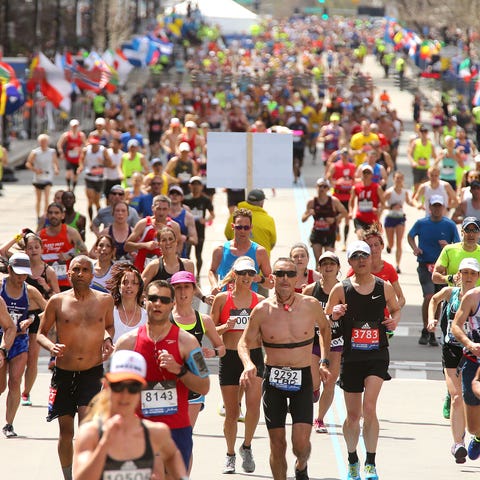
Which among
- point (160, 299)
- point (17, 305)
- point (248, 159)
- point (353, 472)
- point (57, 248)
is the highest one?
point (160, 299)

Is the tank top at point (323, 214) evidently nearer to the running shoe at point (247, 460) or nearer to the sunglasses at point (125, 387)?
the running shoe at point (247, 460)

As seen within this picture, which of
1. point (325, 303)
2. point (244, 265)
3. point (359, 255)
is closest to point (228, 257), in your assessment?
point (325, 303)

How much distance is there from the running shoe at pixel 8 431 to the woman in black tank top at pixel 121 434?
17.8 feet

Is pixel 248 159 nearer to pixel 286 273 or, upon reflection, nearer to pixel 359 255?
pixel 359 255

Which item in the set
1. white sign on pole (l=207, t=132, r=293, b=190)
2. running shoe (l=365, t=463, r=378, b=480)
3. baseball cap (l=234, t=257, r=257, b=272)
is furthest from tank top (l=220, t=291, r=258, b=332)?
white sign on pole (l=207, t=132, r=293, b=190)

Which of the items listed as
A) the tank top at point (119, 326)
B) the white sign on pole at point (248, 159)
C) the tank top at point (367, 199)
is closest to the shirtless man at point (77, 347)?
the tank top at point (119, 326)

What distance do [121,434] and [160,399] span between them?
1998 mm

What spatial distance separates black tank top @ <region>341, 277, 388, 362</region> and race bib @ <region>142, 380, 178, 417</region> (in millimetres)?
2571

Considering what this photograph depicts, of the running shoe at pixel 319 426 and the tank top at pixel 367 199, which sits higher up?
the tank top at pixel 367 199

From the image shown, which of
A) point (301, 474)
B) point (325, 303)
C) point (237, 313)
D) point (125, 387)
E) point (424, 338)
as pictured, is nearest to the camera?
point (125, 387)

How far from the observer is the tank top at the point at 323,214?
63.1 feet

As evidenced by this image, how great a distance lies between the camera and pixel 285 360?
9.75 m

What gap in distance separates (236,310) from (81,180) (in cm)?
2754

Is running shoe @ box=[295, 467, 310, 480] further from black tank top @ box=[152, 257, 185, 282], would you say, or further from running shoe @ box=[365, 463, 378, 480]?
black tank top @ box=[152, 257, 185, 282]
